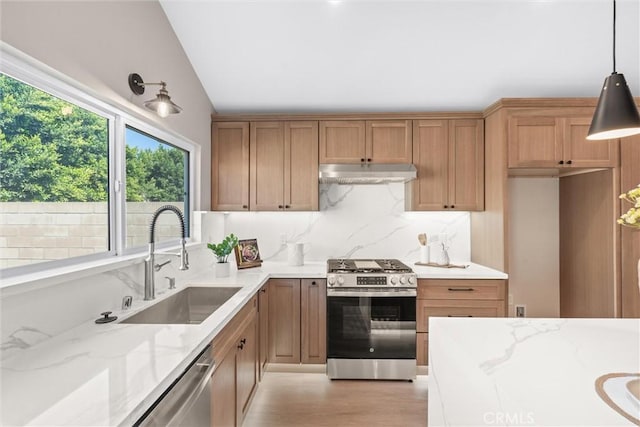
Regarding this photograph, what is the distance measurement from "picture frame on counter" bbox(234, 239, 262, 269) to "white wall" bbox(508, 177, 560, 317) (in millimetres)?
2614

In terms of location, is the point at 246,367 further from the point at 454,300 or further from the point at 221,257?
the point at 454,300

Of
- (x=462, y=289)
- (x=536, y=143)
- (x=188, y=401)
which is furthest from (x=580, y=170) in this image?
(x=188, y=401)

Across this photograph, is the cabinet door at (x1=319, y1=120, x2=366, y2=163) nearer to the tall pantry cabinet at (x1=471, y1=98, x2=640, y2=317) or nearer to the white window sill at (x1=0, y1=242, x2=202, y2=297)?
the tall pantry cabinet at (x1=471, y1=98, x2=640, y2=317)

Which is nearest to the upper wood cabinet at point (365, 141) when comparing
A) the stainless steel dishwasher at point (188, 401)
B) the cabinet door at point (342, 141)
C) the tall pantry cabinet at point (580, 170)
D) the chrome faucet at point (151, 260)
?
the cabinet door at point (342, 141)

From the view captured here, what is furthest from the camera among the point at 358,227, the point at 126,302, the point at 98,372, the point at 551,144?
the point at 358,227

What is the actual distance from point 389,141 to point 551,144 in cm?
137

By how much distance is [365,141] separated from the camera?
3326 millimetres

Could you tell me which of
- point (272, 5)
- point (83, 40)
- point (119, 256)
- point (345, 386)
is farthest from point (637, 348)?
point (272, 5)

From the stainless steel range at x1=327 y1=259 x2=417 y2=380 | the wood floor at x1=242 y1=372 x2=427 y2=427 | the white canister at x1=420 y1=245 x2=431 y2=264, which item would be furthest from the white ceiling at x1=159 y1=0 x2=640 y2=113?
the wood floor at x1=242 y1=372 x2=427 y2=427

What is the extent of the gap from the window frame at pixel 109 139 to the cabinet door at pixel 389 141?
5.70 ft

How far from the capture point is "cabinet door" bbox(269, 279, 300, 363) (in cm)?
302

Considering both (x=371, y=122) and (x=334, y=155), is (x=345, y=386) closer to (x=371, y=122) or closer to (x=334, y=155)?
(x=334, y=155)

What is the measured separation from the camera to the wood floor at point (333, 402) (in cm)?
237

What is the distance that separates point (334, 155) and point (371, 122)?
48cm
